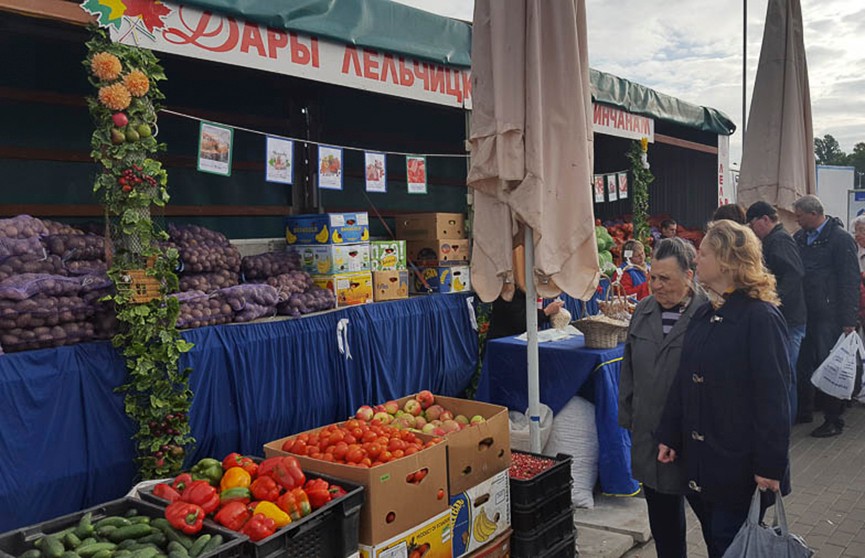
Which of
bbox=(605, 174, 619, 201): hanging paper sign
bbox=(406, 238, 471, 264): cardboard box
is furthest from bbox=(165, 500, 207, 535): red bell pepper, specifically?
bbox=(605, 174, 619, 201): hanging paper sign

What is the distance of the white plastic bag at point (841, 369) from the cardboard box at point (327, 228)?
442 centimetres

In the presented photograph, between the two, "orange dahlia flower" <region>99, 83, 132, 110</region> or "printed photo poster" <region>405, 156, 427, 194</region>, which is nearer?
"orange dahlia flower" <region>99, 83, 132, 110</region>

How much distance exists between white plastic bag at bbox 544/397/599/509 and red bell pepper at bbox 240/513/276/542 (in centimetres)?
288

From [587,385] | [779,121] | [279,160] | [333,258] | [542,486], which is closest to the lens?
[542,486]

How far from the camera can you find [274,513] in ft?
9.17

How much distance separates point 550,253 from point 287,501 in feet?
6.39

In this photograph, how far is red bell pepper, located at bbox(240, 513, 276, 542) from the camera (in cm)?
265

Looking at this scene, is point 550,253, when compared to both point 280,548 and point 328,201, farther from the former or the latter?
point 328,201

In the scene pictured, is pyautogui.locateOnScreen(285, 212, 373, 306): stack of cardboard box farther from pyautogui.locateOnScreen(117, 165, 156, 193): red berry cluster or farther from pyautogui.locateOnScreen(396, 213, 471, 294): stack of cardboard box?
pyautogui.locateOnScreen(117, 165, 156, 193): red berry cluster

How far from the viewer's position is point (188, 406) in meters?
3.93

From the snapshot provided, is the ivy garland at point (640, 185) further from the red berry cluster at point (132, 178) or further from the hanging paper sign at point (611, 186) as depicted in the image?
the red berry cluster at point (132, 178)

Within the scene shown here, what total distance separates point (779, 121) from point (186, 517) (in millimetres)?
6902

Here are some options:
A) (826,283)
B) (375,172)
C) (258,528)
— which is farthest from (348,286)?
(826,283)

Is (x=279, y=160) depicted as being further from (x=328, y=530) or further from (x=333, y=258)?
(x=328, y=530)
